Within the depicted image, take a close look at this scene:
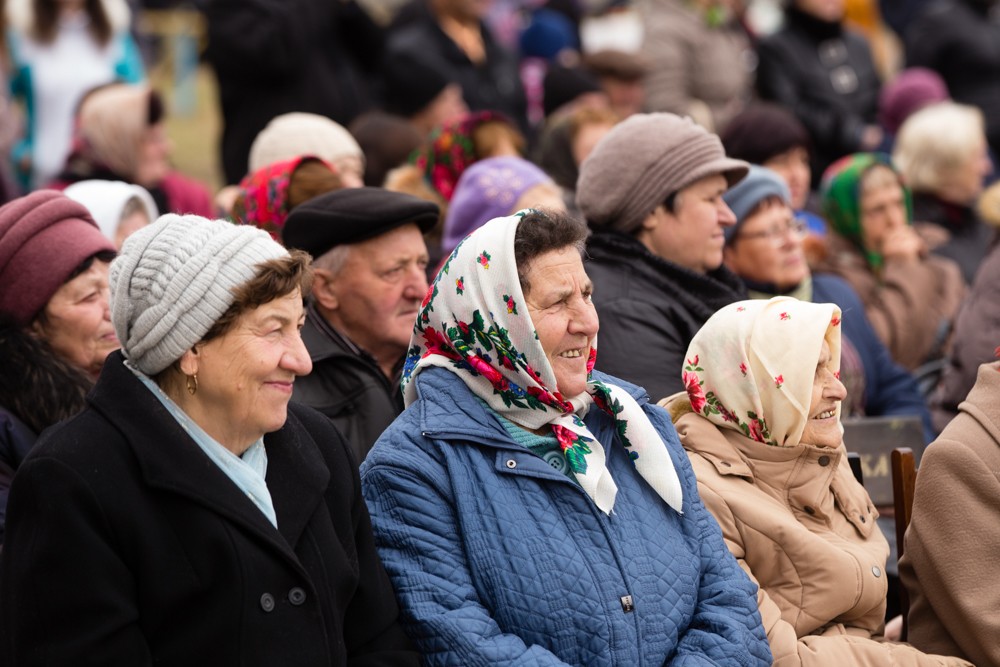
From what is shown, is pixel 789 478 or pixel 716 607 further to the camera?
pixel 789 478

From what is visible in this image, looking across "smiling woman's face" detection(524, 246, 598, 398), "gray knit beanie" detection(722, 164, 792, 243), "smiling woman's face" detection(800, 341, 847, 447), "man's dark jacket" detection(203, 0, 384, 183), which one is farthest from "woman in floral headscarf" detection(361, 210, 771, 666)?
"man's dark jacket" detection(203, 0, 384, 183)

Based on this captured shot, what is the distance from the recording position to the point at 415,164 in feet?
23.0

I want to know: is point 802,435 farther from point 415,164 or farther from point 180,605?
point 415,164

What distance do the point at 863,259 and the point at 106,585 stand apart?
16.5ft

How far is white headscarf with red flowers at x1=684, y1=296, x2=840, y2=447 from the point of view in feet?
12.9

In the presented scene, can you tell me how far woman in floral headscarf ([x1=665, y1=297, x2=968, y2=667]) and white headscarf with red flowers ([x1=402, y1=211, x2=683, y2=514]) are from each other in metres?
0.36

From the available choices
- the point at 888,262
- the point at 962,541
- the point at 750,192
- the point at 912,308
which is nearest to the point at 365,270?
the point at 750,192

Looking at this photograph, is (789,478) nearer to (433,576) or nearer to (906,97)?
(433,576)

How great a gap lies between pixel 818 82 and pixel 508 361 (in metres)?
6.98

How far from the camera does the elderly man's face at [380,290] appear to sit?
177 inches

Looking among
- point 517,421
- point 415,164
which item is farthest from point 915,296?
point 517,421

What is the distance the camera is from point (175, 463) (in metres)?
2.98

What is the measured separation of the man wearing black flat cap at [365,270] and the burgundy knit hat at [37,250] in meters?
0.65

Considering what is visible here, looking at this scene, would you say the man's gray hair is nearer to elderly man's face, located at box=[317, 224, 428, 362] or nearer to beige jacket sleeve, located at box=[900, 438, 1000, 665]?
elderly man's face, located at box=[317, 224, 428, 362]
